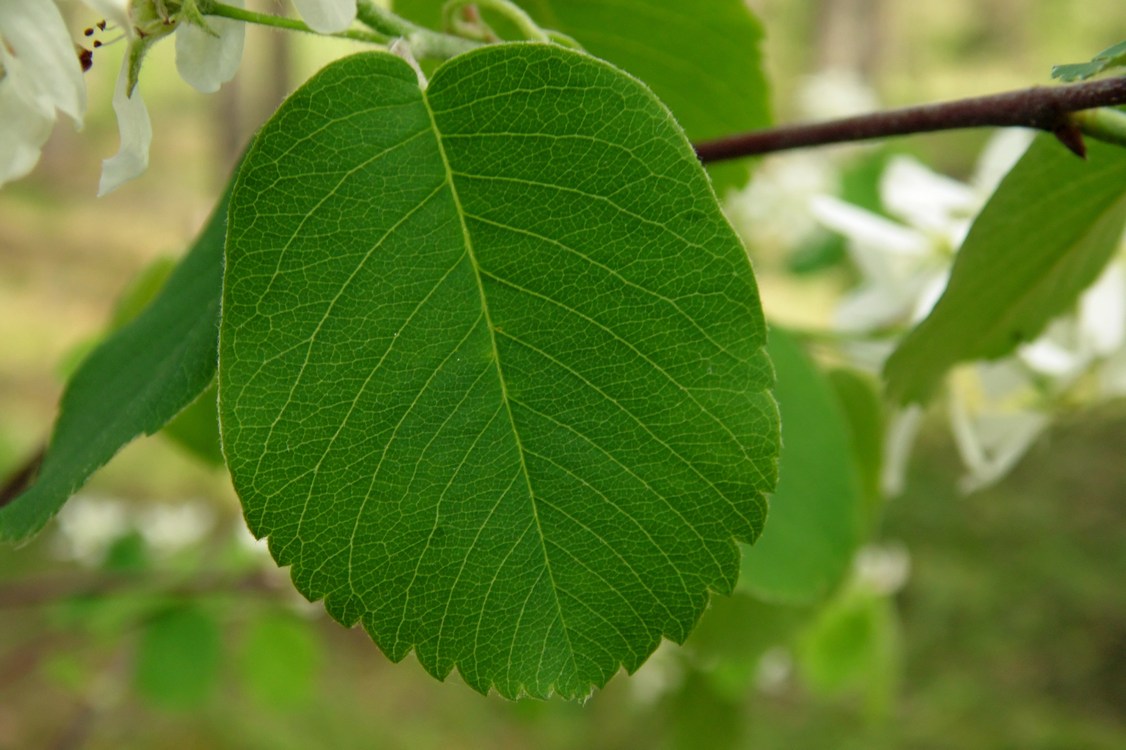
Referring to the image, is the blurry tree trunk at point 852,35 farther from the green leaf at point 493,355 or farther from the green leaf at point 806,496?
the green leaf at point 493,355

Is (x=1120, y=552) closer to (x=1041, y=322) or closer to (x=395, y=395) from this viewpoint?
(x=1041, y=322)

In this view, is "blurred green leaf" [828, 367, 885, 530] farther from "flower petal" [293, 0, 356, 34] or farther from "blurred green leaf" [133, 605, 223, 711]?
"blurred green leaf" [133, 605, 223, 711]

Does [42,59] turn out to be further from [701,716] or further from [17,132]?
[701,716]

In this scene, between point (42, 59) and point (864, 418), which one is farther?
point (864, 418)

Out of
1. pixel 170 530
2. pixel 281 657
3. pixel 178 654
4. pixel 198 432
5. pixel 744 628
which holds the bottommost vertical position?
pixel 170 530

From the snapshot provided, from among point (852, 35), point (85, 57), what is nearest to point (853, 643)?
point (85, 57)

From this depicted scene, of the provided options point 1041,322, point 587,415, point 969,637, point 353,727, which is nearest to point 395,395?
point 587,415

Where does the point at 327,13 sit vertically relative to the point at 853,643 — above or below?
above

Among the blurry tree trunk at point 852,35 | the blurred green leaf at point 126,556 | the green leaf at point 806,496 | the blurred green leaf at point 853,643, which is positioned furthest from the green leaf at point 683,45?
the blurry tree trunk at point 852,35
